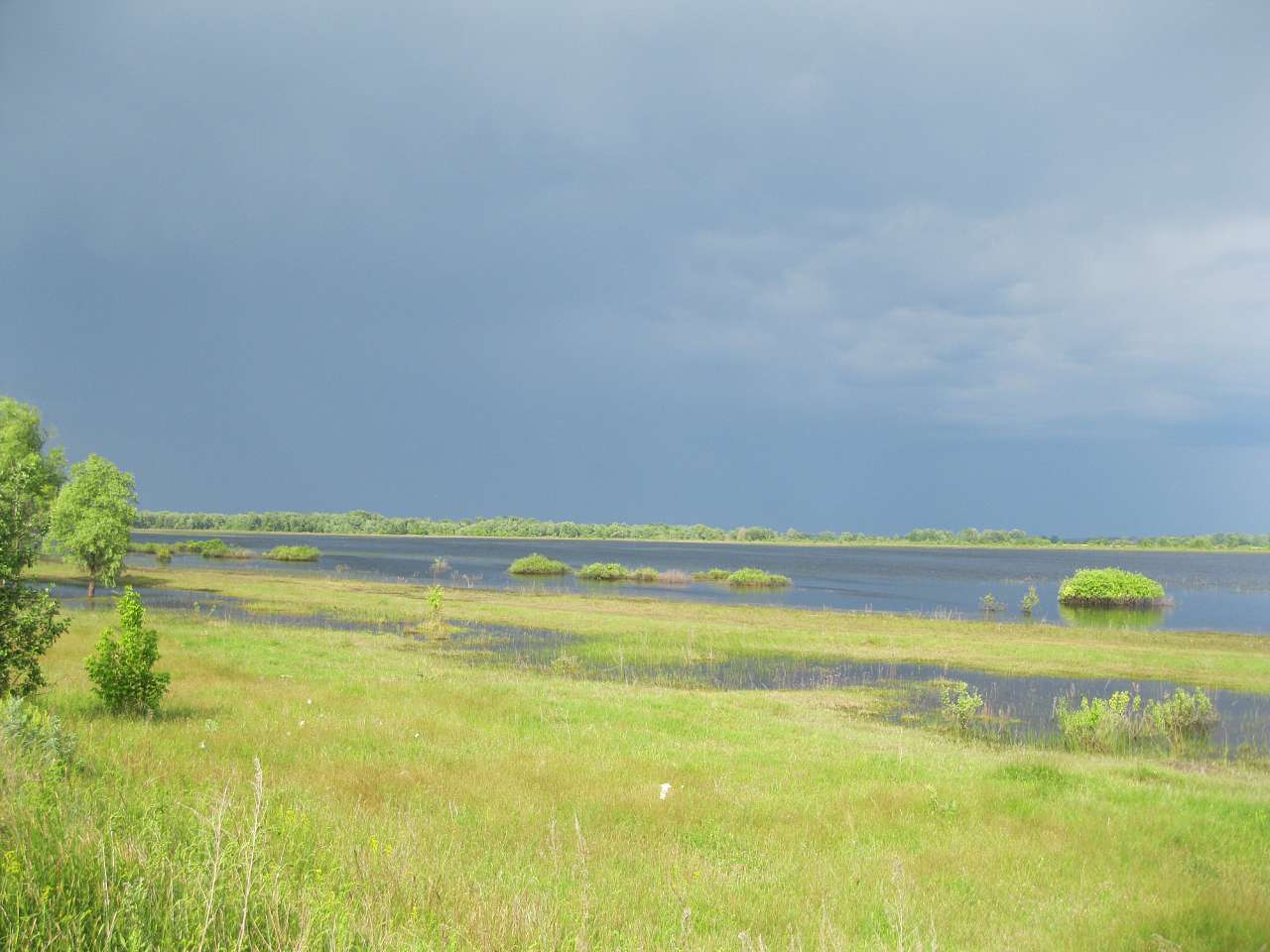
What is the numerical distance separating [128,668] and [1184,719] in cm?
2756

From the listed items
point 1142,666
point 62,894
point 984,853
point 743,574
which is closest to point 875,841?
point 984,853

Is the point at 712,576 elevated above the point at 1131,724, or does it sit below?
below

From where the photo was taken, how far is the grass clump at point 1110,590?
228 feet

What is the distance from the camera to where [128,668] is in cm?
1519

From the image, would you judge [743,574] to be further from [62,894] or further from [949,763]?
[62,894]

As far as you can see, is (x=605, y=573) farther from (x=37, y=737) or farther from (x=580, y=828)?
(x=37, y=737)

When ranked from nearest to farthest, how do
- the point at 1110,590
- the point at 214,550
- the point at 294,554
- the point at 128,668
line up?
1. the point at 128,668
2. the point at 1110,590
3. the point at 294,554
4. the point at 214,550

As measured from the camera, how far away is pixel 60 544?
51312 millimetres

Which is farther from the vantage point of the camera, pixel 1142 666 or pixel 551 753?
pixel 1142 666

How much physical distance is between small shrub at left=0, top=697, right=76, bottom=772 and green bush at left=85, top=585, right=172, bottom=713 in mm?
5427

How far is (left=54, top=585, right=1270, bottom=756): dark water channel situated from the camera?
24453 mm

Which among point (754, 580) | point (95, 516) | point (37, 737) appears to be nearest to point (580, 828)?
point (37, 737)

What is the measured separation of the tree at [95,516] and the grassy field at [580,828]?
97.9 ft

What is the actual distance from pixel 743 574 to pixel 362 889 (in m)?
87.6
